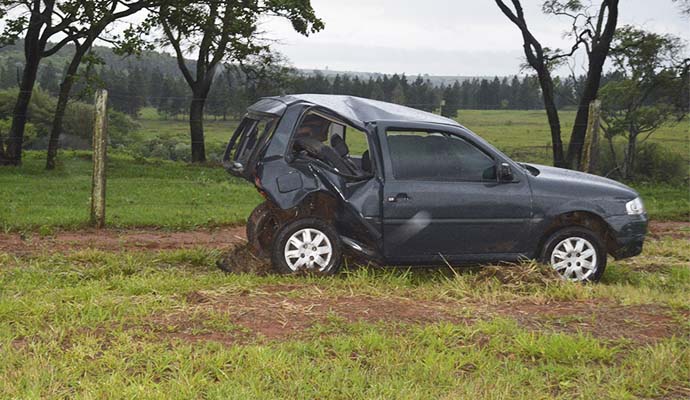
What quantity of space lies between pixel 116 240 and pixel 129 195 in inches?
254

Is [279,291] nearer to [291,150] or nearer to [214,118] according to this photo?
[291,150]

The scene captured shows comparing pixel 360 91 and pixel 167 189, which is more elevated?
pixel 360 91

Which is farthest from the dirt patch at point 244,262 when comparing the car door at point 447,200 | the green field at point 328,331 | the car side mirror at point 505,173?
the car side mirror at point 505,173

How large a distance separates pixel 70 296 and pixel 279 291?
1.70m

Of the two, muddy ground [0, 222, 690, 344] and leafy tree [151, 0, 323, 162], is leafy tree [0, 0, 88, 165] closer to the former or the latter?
leafy tree [151, 0, 323, 162]

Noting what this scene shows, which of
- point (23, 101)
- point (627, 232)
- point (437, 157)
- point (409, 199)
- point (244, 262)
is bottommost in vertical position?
point (244, 262)

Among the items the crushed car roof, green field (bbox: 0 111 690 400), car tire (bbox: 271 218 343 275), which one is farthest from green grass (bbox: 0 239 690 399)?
the crushed car roof

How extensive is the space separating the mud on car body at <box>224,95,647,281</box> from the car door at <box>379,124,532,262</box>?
0.03 feet

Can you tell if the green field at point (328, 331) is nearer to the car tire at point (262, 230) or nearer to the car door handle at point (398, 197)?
the car tire at point (262, 230)

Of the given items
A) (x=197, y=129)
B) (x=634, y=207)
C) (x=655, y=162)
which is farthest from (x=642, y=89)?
(x=634, y=207)

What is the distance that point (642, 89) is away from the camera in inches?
1436

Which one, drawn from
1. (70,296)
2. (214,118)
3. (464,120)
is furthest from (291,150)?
(214,118)

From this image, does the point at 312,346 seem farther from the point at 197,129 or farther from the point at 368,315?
the point at 197,129

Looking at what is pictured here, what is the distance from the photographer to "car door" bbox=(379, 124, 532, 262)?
768cm
